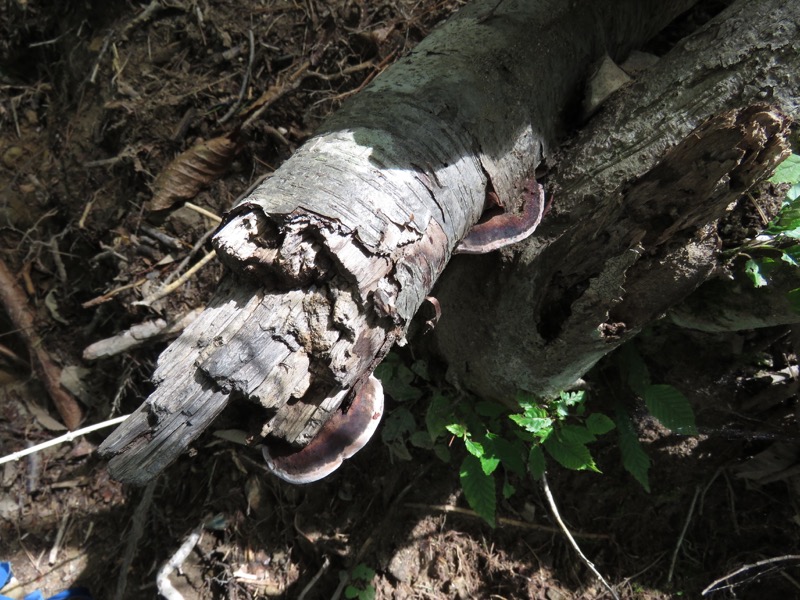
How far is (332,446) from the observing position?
1.90 m

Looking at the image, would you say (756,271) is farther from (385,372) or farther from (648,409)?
(385,372)

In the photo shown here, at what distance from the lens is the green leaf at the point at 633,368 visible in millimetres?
2705

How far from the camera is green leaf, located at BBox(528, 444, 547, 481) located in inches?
100

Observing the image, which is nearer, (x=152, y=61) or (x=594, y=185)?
(x=594, y=185)

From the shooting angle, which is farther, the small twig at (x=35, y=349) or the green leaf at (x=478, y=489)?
the small twig at (x=35, y=349)

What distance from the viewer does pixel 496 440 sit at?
8.54ft

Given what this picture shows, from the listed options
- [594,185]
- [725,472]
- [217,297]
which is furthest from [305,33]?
A: [725,472]

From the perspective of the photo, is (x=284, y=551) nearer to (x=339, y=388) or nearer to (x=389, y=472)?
(x=389, y=472)

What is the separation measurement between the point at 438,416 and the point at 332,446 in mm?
987

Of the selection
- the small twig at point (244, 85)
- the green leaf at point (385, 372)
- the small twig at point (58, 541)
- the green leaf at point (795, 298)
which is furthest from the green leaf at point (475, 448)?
the small twig at point (58, 541)

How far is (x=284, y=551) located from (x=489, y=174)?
8.96ft

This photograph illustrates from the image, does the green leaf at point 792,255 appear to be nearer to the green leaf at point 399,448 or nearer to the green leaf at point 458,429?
the green leaf at point 458,429

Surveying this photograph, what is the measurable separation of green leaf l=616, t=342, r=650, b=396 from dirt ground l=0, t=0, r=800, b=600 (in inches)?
4.9

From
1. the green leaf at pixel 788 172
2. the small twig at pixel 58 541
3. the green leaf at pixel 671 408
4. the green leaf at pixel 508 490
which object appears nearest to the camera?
the green leaf at pixel 788 172
